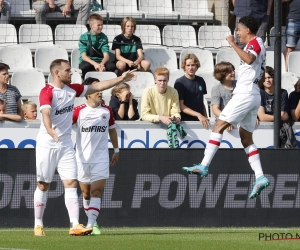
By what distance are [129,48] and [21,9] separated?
10.4 ft

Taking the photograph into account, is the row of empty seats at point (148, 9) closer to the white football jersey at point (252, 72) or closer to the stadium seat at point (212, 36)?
the stadium seat at point (212, 36)

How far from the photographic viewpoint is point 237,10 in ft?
52.2

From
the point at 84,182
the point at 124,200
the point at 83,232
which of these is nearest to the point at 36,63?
the point at 124,200

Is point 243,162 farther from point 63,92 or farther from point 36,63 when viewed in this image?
point 36,63

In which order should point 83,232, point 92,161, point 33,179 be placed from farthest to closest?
1. point 33,179
2. point 92,161
3. point 83,232

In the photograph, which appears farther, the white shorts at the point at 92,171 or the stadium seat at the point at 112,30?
the stadium seat at the point at 112,30

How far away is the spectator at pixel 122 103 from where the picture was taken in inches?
503

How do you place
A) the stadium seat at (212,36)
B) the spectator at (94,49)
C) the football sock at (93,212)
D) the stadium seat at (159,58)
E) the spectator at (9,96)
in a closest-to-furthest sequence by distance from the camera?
the football sock at (93,212) → the spectator at (9,96) → the spectator at (94,49) → the stadium seat at (159,58) → the stadium seat at (212,36)

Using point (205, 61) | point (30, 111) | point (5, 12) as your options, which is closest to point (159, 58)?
point (205, 61)

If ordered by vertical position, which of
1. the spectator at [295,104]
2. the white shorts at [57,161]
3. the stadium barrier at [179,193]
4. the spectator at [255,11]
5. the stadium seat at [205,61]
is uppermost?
the spectator at [255,11]

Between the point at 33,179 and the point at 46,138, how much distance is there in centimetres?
233

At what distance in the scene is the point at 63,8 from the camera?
1638cm

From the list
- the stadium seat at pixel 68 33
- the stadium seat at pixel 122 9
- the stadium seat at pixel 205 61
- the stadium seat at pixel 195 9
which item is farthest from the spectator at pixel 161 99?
the stadium seat at pixel 195 9

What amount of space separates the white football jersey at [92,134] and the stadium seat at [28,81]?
4014 mm
